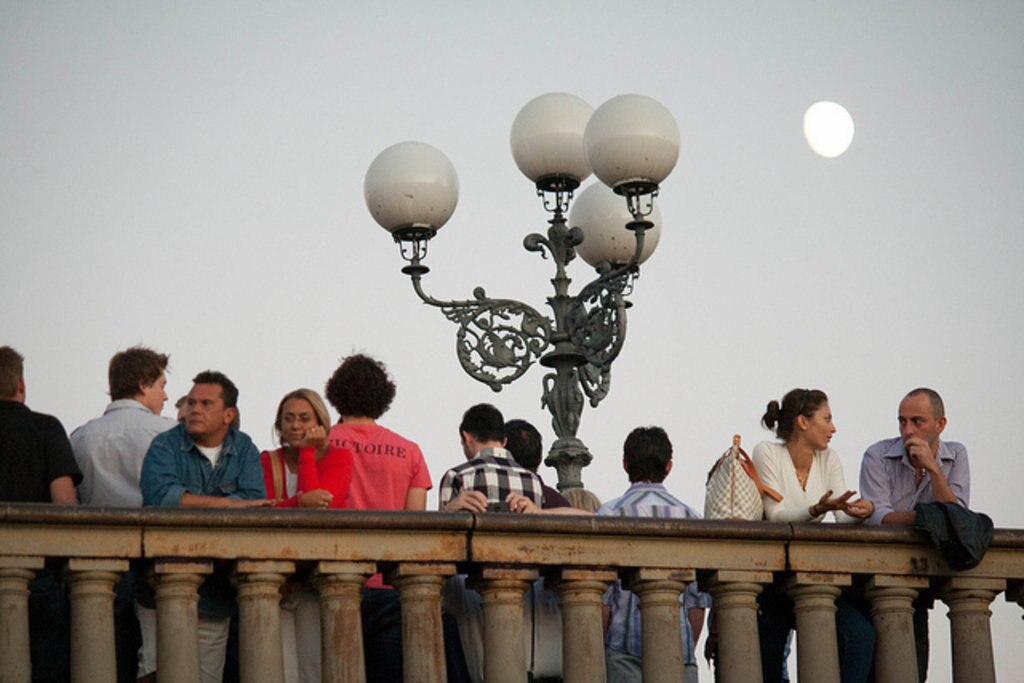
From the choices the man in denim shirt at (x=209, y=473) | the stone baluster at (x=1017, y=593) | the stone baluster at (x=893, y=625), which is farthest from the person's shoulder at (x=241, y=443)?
the stone baluster at (x=1017, y=593)

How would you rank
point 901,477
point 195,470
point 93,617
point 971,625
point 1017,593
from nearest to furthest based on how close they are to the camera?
point 93,617, point 195,470, point 971,625, point 1017,593, point 901,477

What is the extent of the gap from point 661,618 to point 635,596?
Answer: 2.93ft

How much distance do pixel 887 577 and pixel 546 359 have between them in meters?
5.89

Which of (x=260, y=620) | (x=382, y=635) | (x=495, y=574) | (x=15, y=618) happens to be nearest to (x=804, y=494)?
(x=495, y=574)

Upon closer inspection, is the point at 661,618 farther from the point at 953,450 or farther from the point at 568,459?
the point at 568,459

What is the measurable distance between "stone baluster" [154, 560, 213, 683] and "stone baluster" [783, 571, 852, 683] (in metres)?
2.75

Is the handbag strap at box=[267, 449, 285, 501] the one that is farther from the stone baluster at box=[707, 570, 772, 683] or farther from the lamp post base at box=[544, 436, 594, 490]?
the lamp post base at box=[544, 436, 594, 490]

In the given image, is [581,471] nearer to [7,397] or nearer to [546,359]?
[546,359]

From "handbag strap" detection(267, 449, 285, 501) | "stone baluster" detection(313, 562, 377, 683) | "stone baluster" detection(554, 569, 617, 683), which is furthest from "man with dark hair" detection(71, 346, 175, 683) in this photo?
"stone baluster" detection(554, 569, 617, 683)

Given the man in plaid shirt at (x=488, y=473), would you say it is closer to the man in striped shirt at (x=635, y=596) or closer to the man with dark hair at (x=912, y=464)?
the man in striped shirt at (x=635, y=596)

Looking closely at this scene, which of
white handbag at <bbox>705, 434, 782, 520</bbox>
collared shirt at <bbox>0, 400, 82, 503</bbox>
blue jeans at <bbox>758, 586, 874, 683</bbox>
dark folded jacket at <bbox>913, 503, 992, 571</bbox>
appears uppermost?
collared shirt at <bbox>0, 400, 82, 503</bbox>

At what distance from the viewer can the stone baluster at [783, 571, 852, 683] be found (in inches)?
462

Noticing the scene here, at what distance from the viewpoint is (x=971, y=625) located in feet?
39.5

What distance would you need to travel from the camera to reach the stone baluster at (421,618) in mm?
11242
